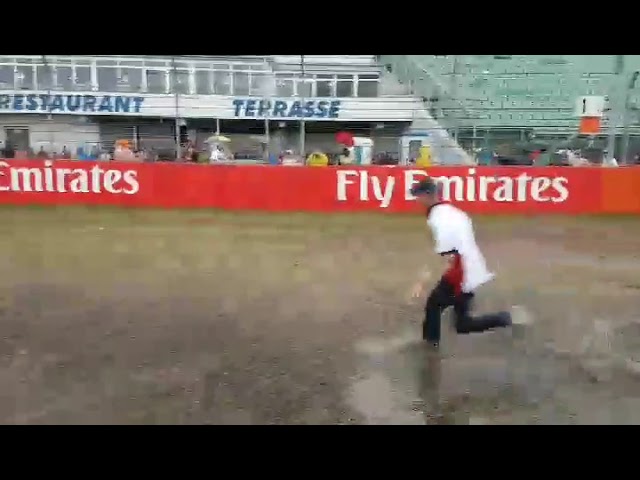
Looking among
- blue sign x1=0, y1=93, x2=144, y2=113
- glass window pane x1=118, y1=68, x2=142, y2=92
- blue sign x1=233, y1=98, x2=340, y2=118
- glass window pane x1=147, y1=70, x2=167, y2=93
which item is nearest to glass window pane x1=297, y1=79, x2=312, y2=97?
blue sign x1=233, y1=98, x2=340, y2=118

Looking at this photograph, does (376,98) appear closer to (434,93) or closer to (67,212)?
(434,93)

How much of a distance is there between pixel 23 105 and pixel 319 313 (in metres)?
17.3

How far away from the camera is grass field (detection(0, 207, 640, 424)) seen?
451cm

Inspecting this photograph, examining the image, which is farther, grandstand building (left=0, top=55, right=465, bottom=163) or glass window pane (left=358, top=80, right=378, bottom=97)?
glass window pane (left=358, top=80, right=378, bottom=97)

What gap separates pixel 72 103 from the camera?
67.9ft

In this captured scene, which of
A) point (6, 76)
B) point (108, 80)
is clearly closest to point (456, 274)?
point (108, 80)

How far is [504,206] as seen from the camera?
1356cm

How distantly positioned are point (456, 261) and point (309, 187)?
8835 mm

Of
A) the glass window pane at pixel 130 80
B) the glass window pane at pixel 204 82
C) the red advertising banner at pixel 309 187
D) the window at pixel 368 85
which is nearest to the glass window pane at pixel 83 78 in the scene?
the glass window pane at pixel 130 80

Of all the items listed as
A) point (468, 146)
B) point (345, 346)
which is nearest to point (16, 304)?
point (345, 346)

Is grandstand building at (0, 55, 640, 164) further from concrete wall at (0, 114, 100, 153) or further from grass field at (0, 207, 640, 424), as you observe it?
grass field at (0, 207, 640, 424)

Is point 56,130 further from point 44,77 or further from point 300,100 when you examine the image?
point 300,100

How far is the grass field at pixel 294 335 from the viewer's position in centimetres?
451

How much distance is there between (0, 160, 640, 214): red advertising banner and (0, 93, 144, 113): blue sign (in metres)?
6.96
